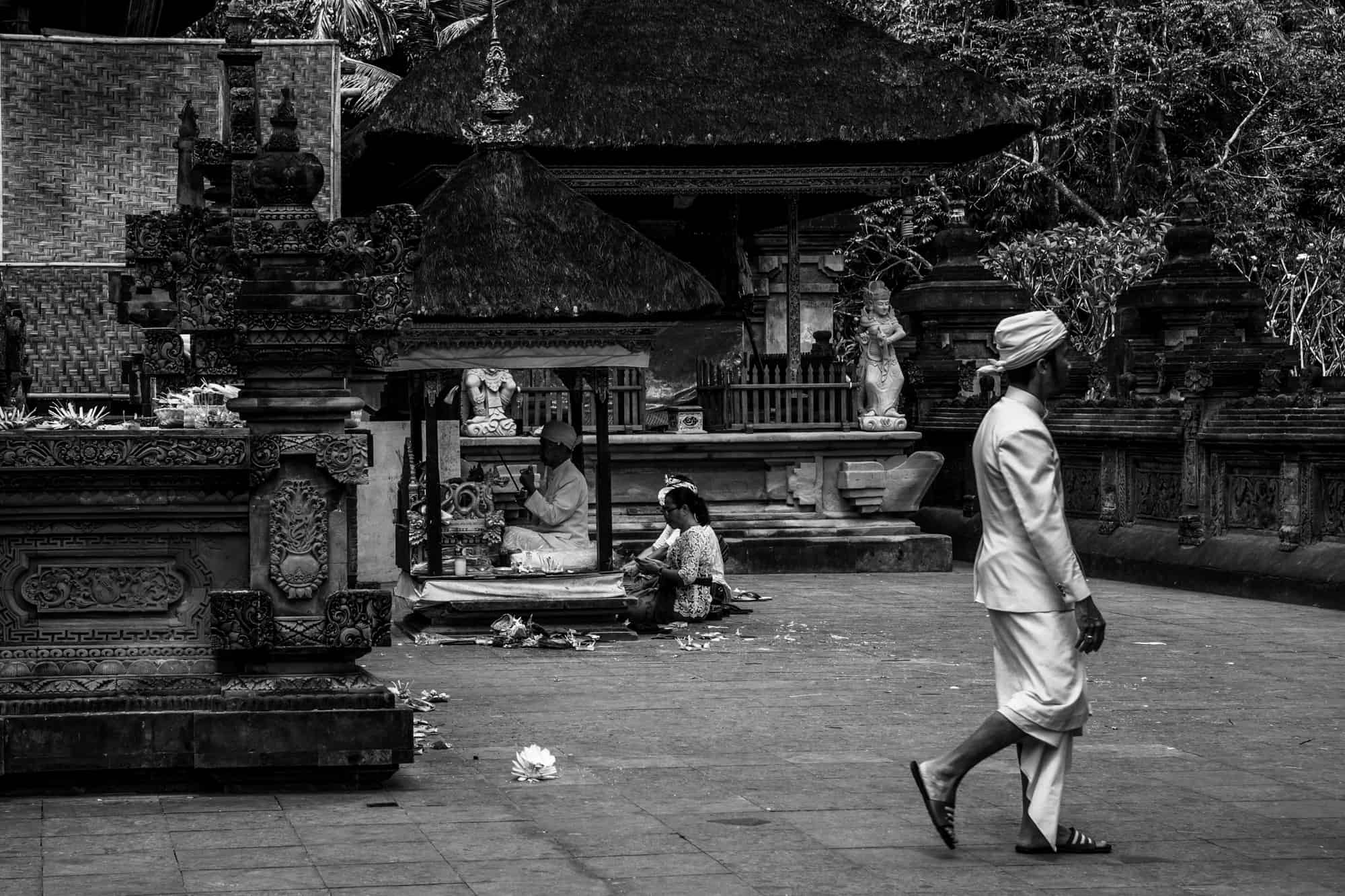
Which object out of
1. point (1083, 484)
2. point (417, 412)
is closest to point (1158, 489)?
point (1083, 484)

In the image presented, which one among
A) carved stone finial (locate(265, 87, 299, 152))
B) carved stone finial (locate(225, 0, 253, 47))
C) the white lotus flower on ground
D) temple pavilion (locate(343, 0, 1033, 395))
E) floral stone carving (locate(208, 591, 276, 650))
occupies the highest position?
temple pavilion (locate(343, 0, 1033, 395))

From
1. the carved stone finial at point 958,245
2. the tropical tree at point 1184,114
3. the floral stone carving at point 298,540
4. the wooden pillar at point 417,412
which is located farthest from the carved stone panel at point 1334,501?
the tropical tree at point 1184,114

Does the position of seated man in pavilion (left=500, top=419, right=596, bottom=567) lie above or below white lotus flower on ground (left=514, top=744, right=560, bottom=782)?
above

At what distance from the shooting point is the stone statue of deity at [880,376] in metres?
21.7

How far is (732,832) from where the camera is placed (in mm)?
7270

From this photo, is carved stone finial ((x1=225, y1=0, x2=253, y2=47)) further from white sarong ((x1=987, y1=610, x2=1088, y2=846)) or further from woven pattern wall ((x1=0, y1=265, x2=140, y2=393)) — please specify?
white sarong ((x1=987, y1=610, x2=1088, y2=846))

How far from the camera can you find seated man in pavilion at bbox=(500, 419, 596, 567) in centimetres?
1542

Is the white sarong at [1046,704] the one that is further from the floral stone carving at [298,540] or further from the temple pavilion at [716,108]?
the temple pavilion at [716,108]

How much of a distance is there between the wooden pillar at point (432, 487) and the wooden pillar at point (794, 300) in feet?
24.1

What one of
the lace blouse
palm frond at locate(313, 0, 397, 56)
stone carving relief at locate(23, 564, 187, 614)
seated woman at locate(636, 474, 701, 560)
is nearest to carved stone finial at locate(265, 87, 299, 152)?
stone carving relief at locate(23, 564, 187, 614)

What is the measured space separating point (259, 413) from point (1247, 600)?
1159cm

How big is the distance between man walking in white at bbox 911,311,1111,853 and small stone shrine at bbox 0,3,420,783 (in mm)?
2507

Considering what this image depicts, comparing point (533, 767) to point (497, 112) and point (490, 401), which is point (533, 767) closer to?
point (497, 112)

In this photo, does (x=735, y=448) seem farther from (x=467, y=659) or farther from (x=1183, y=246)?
(x=467, y=659)
